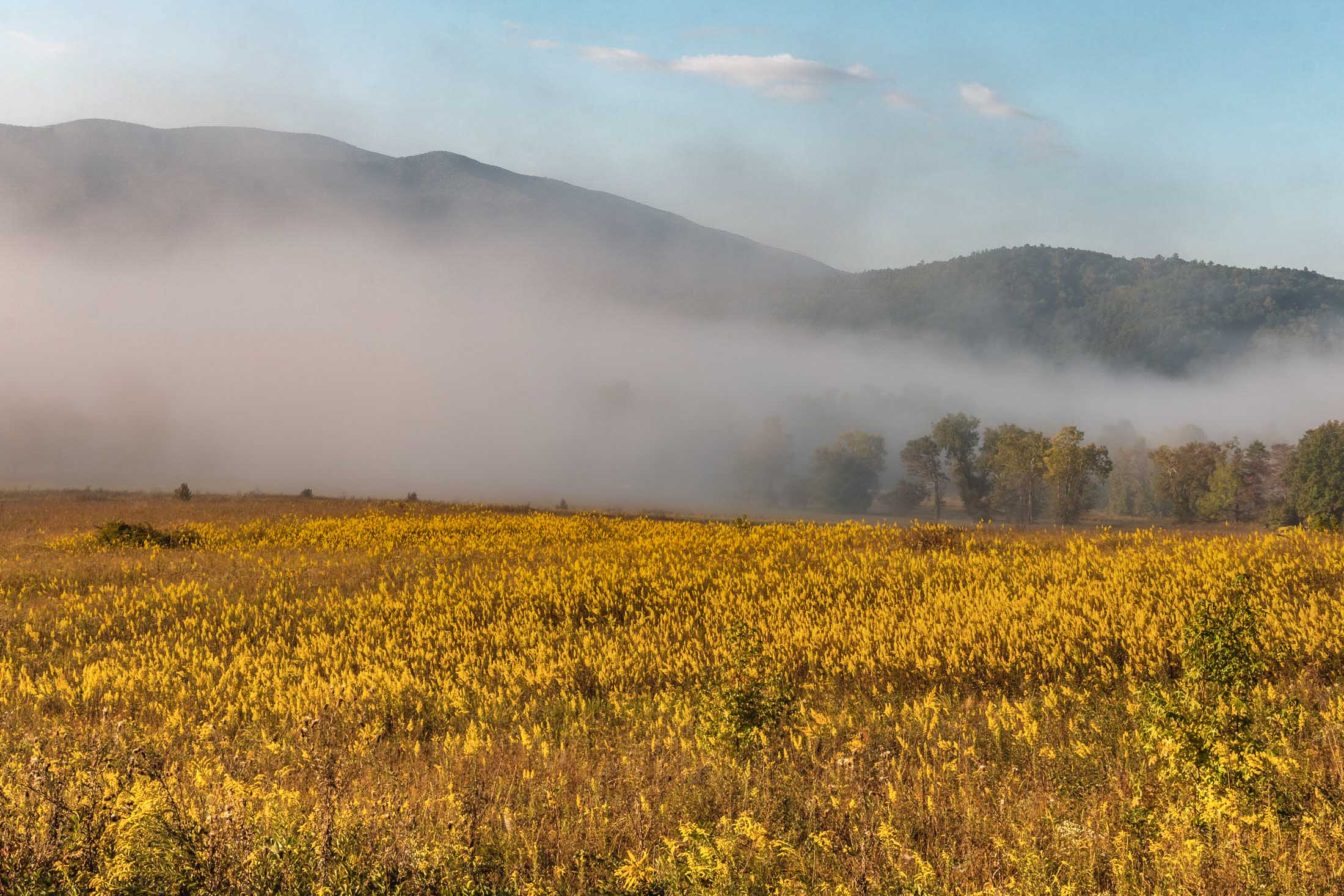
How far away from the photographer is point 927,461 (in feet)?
288

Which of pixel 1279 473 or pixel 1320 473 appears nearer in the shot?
pixel 1320 473

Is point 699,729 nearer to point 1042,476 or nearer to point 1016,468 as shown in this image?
point 1016,468

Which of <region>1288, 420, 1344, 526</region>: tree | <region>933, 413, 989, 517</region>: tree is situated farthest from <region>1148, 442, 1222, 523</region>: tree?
<region>933, 413, 989, 517</region>: tree

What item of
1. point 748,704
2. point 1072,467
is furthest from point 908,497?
point 748,704

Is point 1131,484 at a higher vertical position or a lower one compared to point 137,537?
higher

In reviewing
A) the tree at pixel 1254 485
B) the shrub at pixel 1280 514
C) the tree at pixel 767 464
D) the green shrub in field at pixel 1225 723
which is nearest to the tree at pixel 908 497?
the tree at pixel 767 464

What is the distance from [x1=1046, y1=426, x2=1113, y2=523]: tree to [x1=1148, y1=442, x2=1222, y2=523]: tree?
30.5ft

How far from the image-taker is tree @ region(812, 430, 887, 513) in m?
96.8

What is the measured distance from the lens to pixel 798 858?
174 inches

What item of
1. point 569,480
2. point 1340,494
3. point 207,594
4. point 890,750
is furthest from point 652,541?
point 569,480

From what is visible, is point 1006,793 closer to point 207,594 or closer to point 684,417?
point 207,594

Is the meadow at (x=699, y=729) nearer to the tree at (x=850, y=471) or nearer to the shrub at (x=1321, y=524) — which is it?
the shrub at (x=1321, y=524)

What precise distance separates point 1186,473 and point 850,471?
3325 centimetres

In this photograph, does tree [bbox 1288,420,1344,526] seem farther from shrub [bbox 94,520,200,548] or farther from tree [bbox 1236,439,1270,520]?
shrub [bbox 94,520,200,548]
